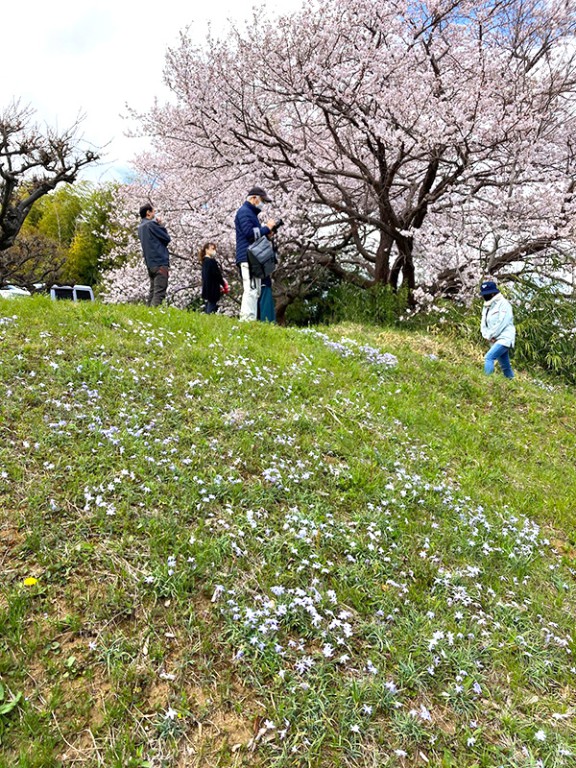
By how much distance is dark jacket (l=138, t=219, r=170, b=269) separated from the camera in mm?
8109

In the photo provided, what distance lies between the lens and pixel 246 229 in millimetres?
7434

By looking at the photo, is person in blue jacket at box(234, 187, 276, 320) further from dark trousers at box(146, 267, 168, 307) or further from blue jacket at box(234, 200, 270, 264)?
dark trousers at box(146, 267, 168, 307)

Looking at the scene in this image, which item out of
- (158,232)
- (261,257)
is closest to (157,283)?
(158,232)

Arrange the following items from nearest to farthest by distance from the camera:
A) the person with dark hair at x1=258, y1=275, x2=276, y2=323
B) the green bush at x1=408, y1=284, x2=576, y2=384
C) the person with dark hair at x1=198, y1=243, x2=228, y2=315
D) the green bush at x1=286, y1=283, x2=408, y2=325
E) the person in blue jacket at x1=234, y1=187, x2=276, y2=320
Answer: the person in blue jacket at x1=234, y1=187, x2=276, y2=320
the person with dark hair at x1=258, y1=275, x2=276, y2=323
the green bush at x1=408, y1=284, x2=576, y2=384
the person with dark hair at x1=198, y1=243, x2=228, y2=315
the green bush at x1=286, y1=283, x2=408, y2=325

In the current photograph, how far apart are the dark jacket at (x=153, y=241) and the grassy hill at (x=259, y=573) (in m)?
3.18

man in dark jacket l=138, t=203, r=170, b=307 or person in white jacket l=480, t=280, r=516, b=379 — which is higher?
man in dark jacket l=138, t=203, r=170, b=307

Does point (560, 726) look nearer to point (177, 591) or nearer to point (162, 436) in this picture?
point (177, 591)

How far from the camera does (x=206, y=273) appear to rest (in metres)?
9.33

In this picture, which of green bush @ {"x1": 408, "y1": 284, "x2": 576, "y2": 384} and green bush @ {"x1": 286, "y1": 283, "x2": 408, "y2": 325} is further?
green bush @ {"x1": 286, "y1": 283, "x2": 408, "y2": 325}

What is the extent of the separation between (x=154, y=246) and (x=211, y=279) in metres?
1.47

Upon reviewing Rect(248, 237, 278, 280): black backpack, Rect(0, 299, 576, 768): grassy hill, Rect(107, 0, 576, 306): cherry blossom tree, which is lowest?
Rect(0, 299, 576, 768): grassy hill

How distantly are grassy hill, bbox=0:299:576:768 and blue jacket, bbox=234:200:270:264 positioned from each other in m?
2.70

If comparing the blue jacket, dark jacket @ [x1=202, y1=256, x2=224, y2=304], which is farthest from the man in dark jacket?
the blue jacket

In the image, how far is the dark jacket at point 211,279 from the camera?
9297mm
